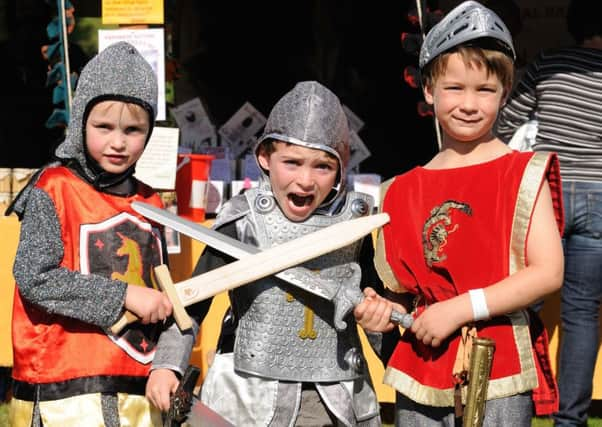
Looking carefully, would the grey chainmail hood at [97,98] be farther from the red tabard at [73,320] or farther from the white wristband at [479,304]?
the white wristband at [479,304]

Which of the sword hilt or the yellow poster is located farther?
the yellow poster

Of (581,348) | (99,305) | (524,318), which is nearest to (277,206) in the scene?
(99,305)

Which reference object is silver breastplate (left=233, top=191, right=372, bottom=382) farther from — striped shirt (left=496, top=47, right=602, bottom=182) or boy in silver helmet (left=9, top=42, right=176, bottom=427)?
striped shirt (left=496, top=47, right=602, bottom=182)

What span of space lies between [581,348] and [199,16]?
3195mm

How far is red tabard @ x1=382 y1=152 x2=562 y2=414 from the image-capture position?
8.21ft

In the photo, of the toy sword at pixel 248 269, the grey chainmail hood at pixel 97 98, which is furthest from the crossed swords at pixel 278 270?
the grey chainmail hood at pixel 97 98

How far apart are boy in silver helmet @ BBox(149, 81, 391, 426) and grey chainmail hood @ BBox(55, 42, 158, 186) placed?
38cm

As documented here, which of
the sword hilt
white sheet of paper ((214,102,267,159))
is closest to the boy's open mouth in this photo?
the sword hilt

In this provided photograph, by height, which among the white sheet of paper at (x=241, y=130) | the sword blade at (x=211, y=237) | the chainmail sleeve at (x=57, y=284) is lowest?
the chainmail sleeve at (x=57, y=284)

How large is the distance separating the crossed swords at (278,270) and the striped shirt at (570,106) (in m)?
2.00

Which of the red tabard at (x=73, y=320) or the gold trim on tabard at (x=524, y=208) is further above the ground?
the gold trim on tabard at (x=524, y=208)

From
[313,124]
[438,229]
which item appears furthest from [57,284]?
[438,229]

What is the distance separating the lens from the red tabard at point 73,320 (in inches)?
109

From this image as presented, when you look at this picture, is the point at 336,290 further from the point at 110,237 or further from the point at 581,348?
the point at 581,348
